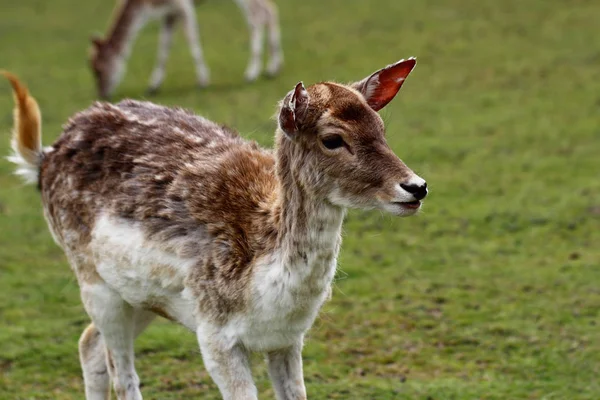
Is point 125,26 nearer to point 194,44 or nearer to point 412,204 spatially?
point 194,44

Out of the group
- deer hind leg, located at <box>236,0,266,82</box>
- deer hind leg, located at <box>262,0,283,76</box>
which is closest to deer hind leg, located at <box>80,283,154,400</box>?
deer hind leg, located at <box>236,0,266,82</box>

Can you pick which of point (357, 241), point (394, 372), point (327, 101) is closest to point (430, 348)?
point (394, 372)

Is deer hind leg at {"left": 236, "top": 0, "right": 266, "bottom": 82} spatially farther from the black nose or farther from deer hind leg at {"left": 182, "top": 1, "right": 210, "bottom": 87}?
the black nose

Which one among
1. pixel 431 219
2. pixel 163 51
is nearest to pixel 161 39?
pixel 163 51

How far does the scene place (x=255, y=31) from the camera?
14.0 m

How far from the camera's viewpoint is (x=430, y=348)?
6.55 m

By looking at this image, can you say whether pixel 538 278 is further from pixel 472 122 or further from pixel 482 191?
pixel 472 122

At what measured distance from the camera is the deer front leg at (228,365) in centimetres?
440

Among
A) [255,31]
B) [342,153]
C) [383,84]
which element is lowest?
[255,31]

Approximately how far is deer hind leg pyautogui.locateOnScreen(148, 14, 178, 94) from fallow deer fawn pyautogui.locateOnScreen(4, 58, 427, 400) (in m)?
8.22

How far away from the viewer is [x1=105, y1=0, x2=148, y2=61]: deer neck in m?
14.0

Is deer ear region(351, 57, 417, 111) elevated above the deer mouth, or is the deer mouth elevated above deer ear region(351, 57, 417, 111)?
deer ear region(351, 57, 417, 111)

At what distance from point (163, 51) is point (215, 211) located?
9.60m

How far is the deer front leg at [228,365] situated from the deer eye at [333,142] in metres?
0.91
